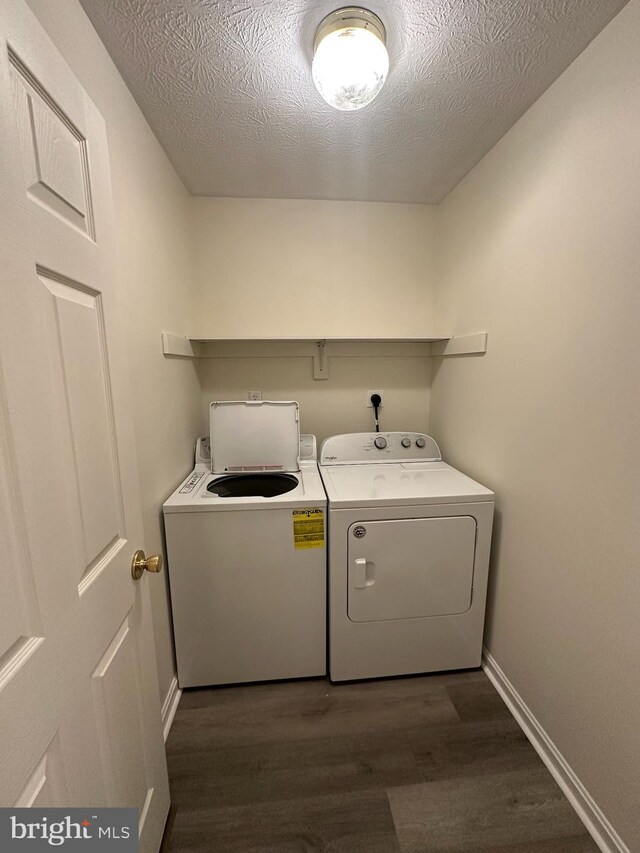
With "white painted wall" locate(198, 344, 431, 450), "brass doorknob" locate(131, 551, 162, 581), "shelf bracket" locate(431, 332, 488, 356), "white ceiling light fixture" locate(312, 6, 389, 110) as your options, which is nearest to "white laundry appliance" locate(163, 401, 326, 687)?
"brass doorknob" locate(131, 551, 162, 581)

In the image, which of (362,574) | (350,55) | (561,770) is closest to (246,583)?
(362,574)

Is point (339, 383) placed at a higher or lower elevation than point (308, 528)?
higher

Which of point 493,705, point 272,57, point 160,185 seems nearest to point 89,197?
point 272,57

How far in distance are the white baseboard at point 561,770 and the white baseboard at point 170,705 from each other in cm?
144

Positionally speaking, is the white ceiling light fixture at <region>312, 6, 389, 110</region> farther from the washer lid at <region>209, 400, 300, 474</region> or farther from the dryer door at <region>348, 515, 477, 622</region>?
the dryer door at <region>348, 515, 477, 622</region>

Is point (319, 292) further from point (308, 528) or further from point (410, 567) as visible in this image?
point (410, 567)

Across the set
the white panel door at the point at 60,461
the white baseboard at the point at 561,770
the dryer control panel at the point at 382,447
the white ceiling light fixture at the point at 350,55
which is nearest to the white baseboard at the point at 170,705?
the white panel door at the point at 60,461

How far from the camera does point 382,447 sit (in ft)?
7.01

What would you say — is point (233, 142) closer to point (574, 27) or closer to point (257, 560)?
point (574, 27)

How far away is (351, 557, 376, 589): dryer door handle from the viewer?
1535 millimetres

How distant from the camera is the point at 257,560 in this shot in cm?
152

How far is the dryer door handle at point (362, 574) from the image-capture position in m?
1.54

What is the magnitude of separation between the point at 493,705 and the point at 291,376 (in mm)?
1963

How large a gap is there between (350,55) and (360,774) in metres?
2.36
